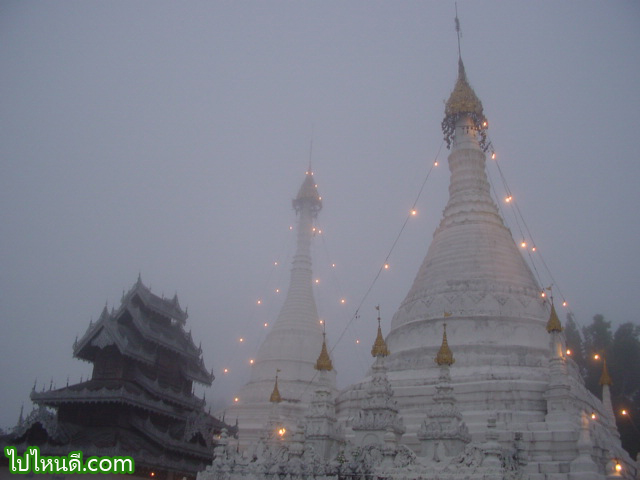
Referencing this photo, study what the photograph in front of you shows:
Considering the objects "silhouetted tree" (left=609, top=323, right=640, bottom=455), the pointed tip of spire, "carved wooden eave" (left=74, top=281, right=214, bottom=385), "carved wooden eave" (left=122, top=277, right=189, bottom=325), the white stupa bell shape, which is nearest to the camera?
the white stupa bell shape

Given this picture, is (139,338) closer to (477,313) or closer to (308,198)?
(477,313)

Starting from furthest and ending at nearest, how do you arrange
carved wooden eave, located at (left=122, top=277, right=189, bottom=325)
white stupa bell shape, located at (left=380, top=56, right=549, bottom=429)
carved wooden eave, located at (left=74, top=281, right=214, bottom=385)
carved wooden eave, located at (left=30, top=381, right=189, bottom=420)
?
carved wooden eave, located at (left=122, top=277, right=189, bottom=325) < carved wooden eave, located at (left=74, top=281, right=214, bottom=385) < carved wooden eave, located at (left=30, top=381, right=189, bottom=420) < white stupa bell shape, located at (left=380, top=56, right=549, bottom=429)

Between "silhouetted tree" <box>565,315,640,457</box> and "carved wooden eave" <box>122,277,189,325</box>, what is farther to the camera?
"silhouetted tree" <box>565,315,640,457</box>

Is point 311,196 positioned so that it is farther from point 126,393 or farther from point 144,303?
point 126,393

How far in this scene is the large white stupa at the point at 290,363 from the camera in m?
38.0

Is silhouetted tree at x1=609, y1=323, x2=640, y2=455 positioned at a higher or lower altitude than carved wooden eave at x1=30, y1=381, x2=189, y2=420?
higher

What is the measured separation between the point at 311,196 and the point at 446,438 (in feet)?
123

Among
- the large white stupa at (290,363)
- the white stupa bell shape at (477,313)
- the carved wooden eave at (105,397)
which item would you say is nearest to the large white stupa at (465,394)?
the white stupa bell shape at (477,313)

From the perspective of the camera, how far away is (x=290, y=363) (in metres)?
42.3

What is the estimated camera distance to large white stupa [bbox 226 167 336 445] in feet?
125

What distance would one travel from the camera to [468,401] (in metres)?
24.9

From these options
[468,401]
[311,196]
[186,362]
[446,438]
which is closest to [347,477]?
[446,438]

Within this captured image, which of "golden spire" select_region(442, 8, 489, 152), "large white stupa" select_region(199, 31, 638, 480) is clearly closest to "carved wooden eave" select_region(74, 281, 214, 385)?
"large white stupa" select_region(199, 31, 638, 480)

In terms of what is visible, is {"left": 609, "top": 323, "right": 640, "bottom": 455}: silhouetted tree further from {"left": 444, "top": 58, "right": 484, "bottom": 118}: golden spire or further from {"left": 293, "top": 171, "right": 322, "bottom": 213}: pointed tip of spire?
{"left": 293, "top": 171, "right": 322, "bottom": 213}: pointed tip of spire
